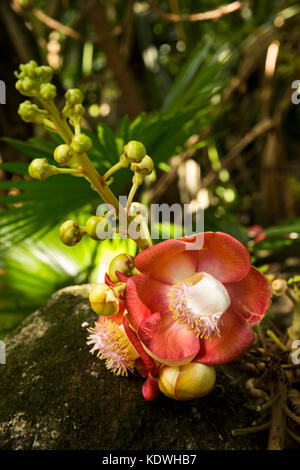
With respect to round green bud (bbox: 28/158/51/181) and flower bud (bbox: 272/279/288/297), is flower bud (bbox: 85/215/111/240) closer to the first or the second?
round green bud (bbox: 28/158/51/181)

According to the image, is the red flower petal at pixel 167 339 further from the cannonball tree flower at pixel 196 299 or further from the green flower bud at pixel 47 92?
the green flower bud at pixel 47 92

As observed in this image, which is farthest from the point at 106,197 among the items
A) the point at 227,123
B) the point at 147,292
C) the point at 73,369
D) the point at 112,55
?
the point at 227,123

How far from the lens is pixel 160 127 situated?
18.9 inches

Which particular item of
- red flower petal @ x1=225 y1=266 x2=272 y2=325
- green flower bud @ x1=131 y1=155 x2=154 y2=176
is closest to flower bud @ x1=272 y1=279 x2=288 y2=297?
red flower petal @ x1=225 y1=266 x2=272 y2=325

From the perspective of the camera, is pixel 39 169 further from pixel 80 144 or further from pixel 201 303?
pixel 201 303

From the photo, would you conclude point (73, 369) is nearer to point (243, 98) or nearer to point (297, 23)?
point (297, 23)

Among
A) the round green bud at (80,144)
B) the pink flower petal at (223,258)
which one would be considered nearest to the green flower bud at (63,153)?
the round green bud at (80,144)

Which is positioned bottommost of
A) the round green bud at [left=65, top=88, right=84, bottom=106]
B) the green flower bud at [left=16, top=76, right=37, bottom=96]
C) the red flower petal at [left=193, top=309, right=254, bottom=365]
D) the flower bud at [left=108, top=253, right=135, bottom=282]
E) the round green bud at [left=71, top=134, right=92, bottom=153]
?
the red flower petal at [left=193, top=309, right=254, bottom=365]

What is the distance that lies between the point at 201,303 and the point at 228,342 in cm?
4

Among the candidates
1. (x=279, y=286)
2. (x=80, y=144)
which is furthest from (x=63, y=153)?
(x=279, y=286)

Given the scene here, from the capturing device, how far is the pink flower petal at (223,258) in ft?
0.93

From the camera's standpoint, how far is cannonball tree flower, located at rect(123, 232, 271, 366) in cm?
28

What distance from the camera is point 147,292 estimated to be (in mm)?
302
